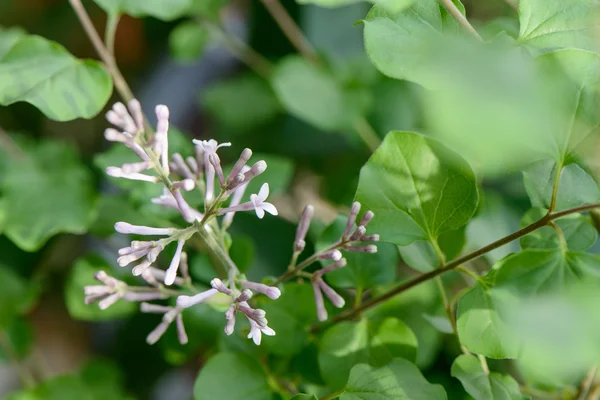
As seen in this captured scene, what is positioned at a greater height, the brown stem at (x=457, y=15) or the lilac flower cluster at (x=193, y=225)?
the brown stem at (x=457, y=15)

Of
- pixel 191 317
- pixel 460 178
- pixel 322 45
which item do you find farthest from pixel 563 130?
pixel 322 45

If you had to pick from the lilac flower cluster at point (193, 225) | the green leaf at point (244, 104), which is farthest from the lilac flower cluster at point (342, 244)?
the green leaf at point (244, 104)

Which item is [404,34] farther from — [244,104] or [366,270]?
[244,104]

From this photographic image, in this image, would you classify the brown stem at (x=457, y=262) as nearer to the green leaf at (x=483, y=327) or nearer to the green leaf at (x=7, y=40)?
the green leaf at (x=483, y=327)

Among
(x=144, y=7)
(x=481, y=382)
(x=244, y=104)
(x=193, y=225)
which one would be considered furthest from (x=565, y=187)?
(x=244, y=104)

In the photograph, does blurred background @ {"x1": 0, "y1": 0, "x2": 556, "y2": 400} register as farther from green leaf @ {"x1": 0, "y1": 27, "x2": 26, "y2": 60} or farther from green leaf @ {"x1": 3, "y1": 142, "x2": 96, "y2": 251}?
green leaf @ {"x1": 0, "y1": 27, "x2": 26, "y2": 60}
